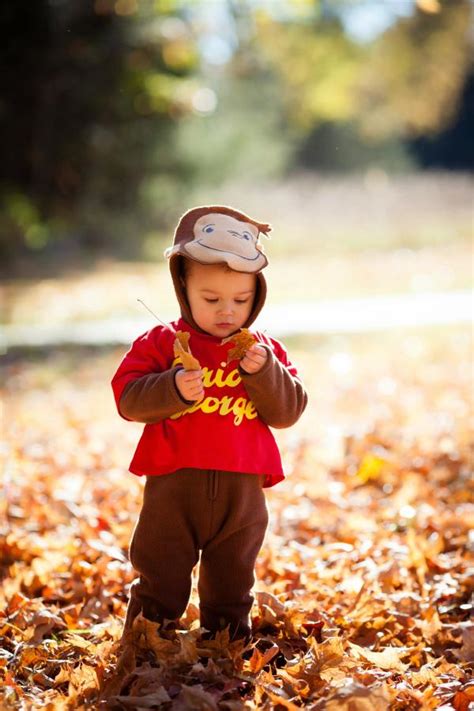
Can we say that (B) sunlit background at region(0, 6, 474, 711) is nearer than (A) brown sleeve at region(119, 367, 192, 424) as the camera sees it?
No

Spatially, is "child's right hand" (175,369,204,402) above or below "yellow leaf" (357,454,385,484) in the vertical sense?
above

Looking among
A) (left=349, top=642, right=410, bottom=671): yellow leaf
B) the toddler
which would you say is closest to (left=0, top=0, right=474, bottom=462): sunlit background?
(left=349, top=642, right=410, bottom=671): yellow leaf

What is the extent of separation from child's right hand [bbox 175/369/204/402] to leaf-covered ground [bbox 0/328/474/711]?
2.66ft

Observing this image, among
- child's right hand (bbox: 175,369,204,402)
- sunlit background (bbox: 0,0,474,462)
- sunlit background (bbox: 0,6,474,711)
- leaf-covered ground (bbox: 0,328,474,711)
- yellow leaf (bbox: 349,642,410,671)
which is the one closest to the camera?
child's right hand (bbox: 175,369,204,402)

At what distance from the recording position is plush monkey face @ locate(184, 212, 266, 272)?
9.00 ft

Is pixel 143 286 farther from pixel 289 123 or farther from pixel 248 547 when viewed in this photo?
pixel 289 123

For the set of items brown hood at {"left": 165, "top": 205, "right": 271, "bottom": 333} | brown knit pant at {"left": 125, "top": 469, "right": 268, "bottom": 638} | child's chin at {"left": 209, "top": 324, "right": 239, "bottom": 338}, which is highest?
brown hood at {"left": 165, "top": 205, "right": 271, "bottom": 333}

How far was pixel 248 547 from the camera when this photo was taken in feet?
9.77

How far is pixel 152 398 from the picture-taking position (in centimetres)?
275

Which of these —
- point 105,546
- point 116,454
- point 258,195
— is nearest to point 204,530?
point 105,546

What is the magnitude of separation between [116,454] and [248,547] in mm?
3030

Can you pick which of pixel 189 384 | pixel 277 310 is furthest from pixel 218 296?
pixel 277 310

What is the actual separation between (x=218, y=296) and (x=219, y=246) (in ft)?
0.53

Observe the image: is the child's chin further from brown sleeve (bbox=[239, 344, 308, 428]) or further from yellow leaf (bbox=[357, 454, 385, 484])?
yellow leaf (bbox=[357, 454, 385, 484])
